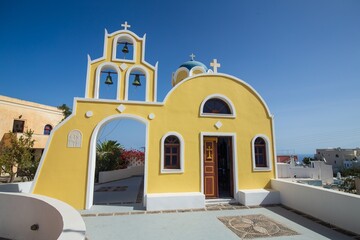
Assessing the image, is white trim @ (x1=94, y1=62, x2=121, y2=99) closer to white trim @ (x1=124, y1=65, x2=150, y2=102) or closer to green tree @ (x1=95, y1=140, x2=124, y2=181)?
white trim @ (x1=124, y1=65, x2=150, y2=102)

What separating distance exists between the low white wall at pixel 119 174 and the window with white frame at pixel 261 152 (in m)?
10.6

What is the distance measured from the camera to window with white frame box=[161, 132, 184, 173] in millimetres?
8008

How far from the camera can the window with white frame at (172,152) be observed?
801 centimetres

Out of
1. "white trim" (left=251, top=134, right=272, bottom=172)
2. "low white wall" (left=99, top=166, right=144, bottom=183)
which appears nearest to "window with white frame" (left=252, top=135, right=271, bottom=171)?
"white trim" (left=251, top=134, right=272, bottom=172)

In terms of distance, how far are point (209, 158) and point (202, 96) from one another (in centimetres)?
283

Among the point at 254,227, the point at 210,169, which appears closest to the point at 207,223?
the point at 254,227

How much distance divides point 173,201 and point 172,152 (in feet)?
6.39

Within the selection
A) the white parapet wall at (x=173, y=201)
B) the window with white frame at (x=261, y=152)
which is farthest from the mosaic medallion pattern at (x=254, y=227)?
the window with white frame at (x=261, y=152)

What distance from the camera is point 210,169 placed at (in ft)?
27.9

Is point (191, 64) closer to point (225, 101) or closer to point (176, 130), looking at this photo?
point (225, 101)

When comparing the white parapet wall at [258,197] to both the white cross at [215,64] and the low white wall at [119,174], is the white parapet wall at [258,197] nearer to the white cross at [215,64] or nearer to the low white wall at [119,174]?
the white cross at [215,64]

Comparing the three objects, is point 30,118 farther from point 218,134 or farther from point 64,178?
point 218,134

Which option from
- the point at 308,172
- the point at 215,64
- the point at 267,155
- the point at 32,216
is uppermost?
the point at 215,64

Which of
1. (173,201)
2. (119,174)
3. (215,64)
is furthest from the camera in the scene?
(119,174)
